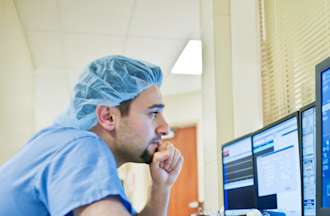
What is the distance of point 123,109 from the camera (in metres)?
1.37

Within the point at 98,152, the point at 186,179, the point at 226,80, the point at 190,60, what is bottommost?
the point at 186,179

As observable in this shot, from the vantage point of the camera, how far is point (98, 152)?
1.06 meters

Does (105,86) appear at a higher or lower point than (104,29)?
lower

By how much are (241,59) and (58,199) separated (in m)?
1.70

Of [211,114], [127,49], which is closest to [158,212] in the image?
[211,114]

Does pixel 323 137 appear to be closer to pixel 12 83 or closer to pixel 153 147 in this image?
pixel 153 147

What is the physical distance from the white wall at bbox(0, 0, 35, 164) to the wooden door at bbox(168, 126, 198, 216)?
2178 millimetres

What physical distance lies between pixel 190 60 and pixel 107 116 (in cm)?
316

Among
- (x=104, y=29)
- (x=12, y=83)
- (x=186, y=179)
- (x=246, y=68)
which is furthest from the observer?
(x=186, y=179)

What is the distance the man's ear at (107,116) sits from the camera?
1329 mm

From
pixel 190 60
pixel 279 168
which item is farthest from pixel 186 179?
pixel 279 168

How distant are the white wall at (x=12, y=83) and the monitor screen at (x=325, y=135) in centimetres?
220

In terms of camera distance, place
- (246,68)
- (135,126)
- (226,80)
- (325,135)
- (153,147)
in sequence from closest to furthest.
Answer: (325,135) < (135,126) < (153,147) < (246,68) < (226,80)

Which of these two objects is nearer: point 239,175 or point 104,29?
point 239,175
